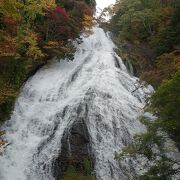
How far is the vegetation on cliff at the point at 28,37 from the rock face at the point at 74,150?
3490 mm

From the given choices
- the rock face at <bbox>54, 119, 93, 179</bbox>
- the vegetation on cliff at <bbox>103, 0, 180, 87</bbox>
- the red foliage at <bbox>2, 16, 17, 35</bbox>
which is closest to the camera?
the rock face at <bbox>54, 119, 93, 179</bbox>

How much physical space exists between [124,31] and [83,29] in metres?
3.61

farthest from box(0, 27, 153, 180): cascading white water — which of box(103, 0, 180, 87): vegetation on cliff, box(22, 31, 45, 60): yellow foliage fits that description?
box(103, 0, 180, 87): vegetation on cliff

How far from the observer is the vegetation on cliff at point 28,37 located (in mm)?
17812

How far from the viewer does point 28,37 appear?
70.4 feet

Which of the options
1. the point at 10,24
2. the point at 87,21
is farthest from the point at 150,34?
the point at 10,24

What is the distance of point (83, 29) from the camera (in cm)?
3166

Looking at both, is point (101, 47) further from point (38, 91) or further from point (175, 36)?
point (38, 91)

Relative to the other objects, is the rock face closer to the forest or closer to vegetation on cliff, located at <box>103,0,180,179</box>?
the forest

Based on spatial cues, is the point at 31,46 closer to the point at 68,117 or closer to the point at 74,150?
the point at 68,117

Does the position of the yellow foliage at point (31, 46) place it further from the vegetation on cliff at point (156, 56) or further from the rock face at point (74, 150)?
the rock face at point (74, 150)

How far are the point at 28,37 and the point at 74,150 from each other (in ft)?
29.3

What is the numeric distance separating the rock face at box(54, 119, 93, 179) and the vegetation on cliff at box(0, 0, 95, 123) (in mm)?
3490

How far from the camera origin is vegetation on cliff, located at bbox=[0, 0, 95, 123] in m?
17.8
